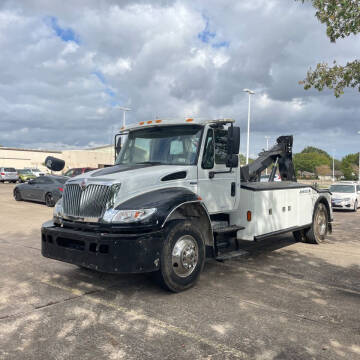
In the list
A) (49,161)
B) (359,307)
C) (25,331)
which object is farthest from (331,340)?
(49,161)

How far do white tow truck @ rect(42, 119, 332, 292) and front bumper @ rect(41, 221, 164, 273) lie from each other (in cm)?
1

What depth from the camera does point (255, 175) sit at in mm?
9016

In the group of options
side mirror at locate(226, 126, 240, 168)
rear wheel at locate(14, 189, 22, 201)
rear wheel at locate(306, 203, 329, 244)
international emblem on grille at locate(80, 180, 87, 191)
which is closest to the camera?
international emblem on grille at locate(80, 180, 87, 191)

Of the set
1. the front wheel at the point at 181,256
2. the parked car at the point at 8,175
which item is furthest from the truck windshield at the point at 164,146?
the parked car at the point at 8,175

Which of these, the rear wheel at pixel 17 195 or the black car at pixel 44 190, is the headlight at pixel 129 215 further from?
the rear wheel at pixel 17 195

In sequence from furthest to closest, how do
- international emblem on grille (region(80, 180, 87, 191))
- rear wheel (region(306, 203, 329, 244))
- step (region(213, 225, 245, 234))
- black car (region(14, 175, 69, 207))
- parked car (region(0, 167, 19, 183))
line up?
parked car (region(0, 167, 19, 183))
black car (region(14, 175, 69, 207))
rear wheel (region(306, 203, 329, 244))
step (region(213, 225, 245, 234))
international emblem on grille (region(80, 180, 87, 191))

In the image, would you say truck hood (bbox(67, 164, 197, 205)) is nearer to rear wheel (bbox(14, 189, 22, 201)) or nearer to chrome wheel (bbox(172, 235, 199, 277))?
chrome wheel (bbox(172, 235, 199, 277))

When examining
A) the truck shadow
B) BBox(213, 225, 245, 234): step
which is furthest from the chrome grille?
BBox(213, 225, 245, 234): step

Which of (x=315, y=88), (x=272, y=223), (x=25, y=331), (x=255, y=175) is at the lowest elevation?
(x=25, y=331)

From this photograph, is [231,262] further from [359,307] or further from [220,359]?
[220,359]

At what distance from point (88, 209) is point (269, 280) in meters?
3.08

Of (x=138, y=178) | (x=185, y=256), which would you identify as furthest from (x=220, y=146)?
(x=185, y=256)

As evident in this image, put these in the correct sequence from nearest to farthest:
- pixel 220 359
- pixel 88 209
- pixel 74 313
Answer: pixel 220 359
pixel 74 313
pixel 88 209

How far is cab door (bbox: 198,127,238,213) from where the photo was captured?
A: 6012mm
